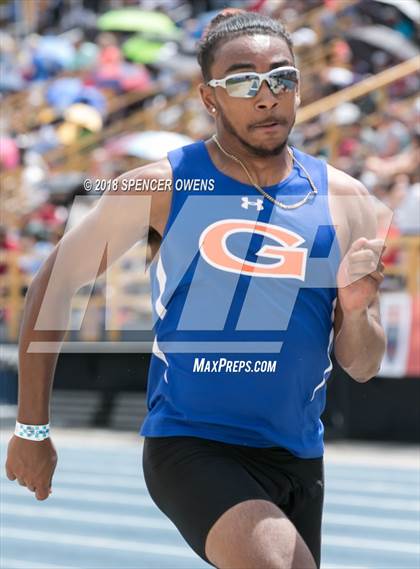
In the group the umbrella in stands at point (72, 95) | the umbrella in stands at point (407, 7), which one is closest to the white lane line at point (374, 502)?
the umbrella in stands at point (407, 7)

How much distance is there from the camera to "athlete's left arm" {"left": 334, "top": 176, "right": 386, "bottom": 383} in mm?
2949

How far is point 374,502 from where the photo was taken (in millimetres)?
8578

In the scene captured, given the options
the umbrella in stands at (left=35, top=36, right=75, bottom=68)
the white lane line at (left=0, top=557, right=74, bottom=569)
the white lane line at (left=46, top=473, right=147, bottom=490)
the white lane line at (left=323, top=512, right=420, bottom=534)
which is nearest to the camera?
the white lane line at (left=0, top=557, right=74, bottom=569)

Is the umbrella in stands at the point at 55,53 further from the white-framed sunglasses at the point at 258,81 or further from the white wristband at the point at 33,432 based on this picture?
the white wristband at the point at 33,432

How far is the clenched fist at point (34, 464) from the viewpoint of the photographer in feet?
10.4

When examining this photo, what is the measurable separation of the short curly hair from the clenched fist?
105cm

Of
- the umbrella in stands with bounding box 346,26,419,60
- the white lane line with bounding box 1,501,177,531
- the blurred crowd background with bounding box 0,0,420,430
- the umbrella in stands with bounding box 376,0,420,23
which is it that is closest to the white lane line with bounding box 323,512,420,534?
the white lane line with bounding box 1,501,177,531

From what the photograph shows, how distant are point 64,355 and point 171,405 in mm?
9913

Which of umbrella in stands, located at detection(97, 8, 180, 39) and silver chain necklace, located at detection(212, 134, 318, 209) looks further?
umbrella in stands, located at detection(97, 8, 180, 39)

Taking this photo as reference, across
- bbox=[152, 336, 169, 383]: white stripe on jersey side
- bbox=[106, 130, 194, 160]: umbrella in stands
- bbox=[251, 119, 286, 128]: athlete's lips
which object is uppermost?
bbox=[251, 119, 286, 128]: athlete's lips

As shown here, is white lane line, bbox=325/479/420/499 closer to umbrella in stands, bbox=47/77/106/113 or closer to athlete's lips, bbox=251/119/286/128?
athlete's lips, bbox=251/119/286/128

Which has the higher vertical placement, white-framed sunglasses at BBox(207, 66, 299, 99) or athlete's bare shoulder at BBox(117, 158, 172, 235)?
white-framed sunglasses at BBox(207, 66, 299, 99)

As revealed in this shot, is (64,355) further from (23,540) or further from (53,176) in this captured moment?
(23,540)

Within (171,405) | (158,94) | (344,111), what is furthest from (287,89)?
(158,94)
